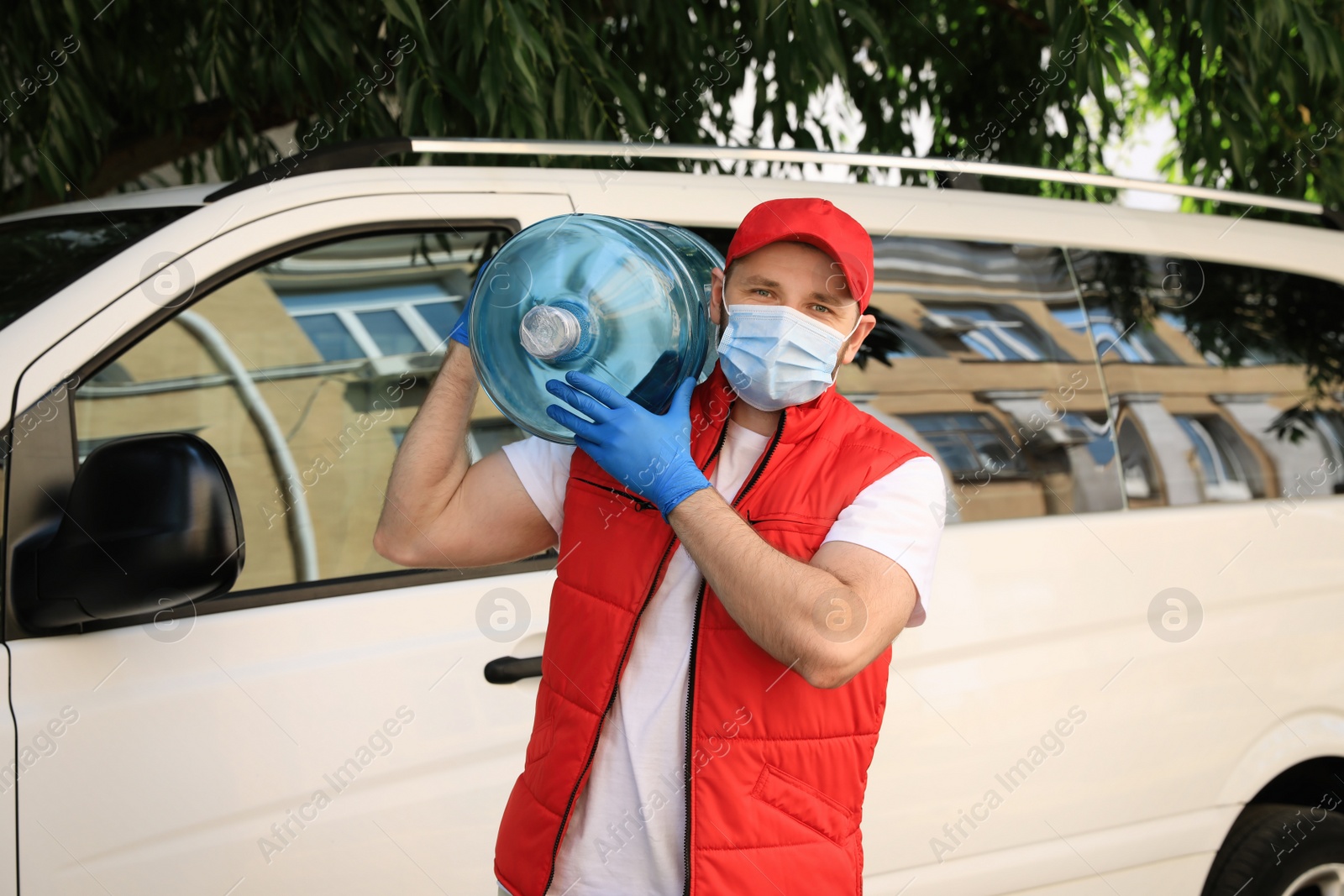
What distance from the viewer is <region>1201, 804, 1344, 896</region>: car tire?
110 inches

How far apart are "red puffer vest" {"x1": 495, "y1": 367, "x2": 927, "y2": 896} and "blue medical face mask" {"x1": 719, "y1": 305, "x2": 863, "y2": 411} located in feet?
0.17

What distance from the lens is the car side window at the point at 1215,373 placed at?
282 cm

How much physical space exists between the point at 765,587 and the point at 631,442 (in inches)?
10.1

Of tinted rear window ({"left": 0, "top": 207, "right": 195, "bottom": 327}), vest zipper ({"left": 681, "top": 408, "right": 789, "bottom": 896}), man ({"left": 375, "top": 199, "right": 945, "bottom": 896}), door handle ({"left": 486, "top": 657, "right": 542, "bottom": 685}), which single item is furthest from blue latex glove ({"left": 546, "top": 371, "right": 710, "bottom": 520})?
tinted rear window ({"left": 0, "top": 207, "right": 195, "bottom": 327})

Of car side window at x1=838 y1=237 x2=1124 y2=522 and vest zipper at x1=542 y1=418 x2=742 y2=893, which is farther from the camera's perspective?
car side window at x1=838 y1=237 x2=1124 y2=522

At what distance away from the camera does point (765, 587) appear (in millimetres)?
1464

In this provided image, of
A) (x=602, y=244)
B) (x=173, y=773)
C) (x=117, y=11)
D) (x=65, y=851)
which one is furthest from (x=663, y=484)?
(x=117, y=11)

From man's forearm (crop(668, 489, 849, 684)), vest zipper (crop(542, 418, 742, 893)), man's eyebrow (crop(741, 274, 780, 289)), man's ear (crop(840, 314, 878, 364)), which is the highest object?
man's eyebrow (crop(741, 274, 780, 289))

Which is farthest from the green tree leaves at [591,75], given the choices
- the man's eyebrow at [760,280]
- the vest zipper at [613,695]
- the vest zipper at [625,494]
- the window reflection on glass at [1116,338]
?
the vest zipper at [613,695]

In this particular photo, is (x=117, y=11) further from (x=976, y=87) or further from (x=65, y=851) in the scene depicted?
(x=976, y=87)

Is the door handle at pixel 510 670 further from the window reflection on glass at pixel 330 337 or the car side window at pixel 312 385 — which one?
the window reflection on glass at pixel 330 337

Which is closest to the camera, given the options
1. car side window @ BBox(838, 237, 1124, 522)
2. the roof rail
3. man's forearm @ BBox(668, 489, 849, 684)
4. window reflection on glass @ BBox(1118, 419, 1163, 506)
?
man's forearm @ BBox(668, 489, 849, 684)

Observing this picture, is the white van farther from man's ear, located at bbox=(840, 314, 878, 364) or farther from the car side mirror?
man's ear, located at bbox=(840, 314, 878, 364)

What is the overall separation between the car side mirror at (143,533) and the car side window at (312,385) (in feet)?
1.26
